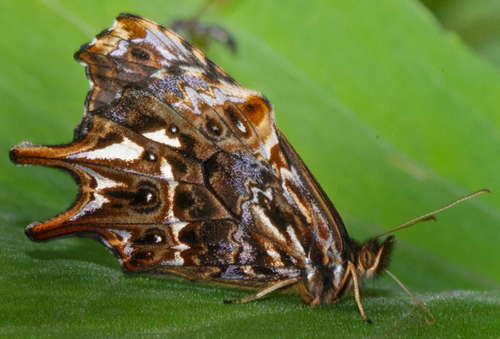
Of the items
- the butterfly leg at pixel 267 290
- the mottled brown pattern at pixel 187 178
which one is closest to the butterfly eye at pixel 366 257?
the mottled brown pattern at pixel 187 178

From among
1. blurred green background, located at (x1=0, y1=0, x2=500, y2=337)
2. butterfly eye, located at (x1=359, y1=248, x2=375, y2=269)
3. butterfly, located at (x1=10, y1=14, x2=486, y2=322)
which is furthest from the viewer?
blurred green background, located at (x1=0, y1=0, x2=500, y2=337)

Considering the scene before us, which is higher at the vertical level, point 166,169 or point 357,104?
point 357,104

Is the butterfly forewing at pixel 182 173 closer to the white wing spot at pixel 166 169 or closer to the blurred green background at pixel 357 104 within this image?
the white wing spot at pixel 166 169

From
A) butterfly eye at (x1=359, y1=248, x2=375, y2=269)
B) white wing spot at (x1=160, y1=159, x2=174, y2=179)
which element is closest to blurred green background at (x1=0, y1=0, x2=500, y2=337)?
butterfly eye at (x1=359, y1=248, x2=375, y2=269)

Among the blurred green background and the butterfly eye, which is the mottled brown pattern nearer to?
the butterfly eye

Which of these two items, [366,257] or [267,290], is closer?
[267,290]

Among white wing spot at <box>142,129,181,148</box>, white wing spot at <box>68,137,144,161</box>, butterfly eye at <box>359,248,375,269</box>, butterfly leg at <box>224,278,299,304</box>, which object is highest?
butterfly eye at <box>359,248,375,269</box>

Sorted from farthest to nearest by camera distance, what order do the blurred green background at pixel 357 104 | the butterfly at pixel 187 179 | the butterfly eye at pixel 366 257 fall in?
the blurred green background at pixel 357 104, the butterfly eye at pixel 366 257, the butterfly at pixel 187 179

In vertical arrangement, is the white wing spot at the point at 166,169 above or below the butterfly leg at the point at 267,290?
above

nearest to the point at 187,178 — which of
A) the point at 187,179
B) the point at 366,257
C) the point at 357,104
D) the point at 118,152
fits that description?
the point at 187,179

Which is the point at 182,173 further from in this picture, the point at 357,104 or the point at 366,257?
the point at 357,104
